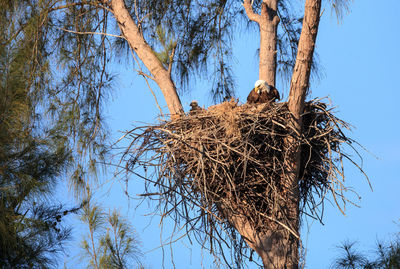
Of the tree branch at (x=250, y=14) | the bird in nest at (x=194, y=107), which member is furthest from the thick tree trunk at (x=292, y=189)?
the tree branch at (x=250, y=14)

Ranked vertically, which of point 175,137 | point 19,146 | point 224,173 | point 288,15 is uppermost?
point 288,15

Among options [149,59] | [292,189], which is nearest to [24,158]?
[149,59]

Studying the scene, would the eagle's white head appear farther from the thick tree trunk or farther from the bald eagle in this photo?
the thick tree trunk

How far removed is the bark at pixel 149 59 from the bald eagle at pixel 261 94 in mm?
442

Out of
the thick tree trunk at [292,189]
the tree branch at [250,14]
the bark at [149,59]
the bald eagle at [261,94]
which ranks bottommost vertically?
the thick tree trunk at [292,189]

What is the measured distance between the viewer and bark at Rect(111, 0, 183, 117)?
3.03 metres

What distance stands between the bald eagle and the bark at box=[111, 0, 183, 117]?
1.45 feet

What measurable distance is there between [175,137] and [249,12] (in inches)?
51.4

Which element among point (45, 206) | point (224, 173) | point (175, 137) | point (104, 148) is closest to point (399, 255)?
point (224, 173)

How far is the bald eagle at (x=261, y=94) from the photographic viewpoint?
295 cm

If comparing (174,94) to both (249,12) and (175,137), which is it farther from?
(249,12)

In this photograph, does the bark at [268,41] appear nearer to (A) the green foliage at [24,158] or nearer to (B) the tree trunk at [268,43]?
(B) the tree trunk at [268,43]

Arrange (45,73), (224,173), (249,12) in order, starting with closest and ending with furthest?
(224,173)
(249,12)
(45,73)

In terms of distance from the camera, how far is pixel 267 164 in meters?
2.65
